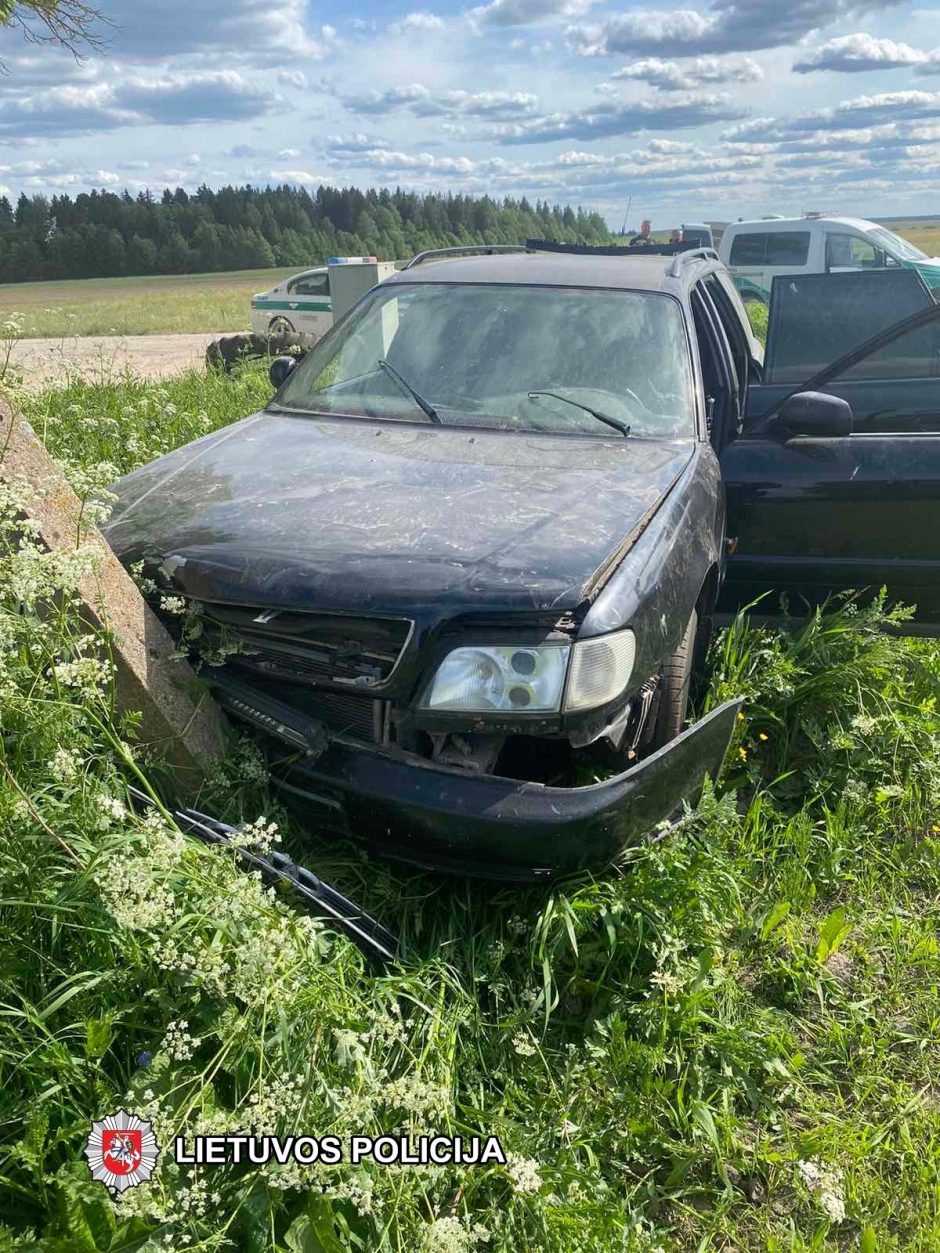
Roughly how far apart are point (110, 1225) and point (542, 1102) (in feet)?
3.06

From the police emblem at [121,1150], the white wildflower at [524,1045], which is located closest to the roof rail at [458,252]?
the white wildflower at [524,1045]

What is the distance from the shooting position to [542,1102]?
7.07ft

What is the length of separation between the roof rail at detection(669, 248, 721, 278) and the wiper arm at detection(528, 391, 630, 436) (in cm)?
95

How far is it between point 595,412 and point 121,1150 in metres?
2.60

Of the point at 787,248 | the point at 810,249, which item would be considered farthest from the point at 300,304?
the point at 810,249

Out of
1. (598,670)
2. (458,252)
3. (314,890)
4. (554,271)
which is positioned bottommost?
(314,890)

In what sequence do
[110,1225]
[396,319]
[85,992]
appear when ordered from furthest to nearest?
[396,319] → [85,992] → [110,1225]

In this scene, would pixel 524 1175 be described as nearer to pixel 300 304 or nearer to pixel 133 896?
pixel 133 896

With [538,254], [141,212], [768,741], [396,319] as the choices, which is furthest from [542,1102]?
Result: [141,212]

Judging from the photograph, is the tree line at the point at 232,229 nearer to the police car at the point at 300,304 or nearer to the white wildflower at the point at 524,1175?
the police car at the point at 300,304

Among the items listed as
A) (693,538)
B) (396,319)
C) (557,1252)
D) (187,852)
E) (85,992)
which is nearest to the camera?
(557,1252)

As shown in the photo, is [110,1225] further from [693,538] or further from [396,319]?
[396,319]

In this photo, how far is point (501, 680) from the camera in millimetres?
2229

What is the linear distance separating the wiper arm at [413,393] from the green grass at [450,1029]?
1276mm
